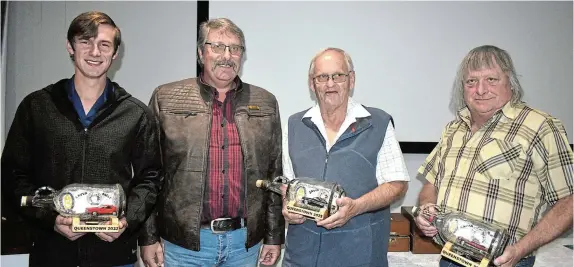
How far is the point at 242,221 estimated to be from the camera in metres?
2.29

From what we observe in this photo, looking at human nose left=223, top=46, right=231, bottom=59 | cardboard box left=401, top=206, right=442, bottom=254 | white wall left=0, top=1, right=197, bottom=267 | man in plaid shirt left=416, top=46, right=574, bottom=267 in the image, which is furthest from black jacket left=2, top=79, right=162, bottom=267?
cardboard box left=401, top=206, right=442, bottom=254

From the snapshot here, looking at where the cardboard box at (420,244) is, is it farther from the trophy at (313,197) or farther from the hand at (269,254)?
the trophy at (313,197)

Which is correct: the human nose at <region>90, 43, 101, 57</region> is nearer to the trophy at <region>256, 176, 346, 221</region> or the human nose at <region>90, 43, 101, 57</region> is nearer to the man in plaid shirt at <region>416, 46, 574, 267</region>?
the trophy at <region>256, 176, 346, 221</region>

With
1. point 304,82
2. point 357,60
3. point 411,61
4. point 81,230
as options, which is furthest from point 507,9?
point 81,230

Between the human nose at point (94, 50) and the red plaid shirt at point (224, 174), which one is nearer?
the human nose at point (94, 50)

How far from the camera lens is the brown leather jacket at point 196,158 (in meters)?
2.21

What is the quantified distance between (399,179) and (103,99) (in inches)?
58.7

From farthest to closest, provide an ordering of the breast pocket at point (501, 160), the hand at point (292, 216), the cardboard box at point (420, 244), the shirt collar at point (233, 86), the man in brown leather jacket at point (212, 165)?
1. the cardboard box at point (420, 244)
2. the shirt collar at point (233, 86)
3. the man in brown leather jacket at point (212, 165)
4. the hand at point (292, 216)
5. the breast pocket at point (501, 160)

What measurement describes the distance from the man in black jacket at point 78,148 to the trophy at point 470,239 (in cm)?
137

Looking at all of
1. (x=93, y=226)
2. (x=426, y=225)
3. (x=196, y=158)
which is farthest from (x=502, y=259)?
(x=93, y=226)

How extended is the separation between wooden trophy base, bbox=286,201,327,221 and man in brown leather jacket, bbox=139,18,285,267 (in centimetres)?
29

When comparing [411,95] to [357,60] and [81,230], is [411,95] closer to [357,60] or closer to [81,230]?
[357,60]

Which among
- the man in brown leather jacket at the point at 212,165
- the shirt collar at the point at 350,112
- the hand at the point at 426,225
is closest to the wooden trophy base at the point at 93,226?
the man in brown leather jacket at the point at 212,165

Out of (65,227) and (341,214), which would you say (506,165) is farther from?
(65,227)
